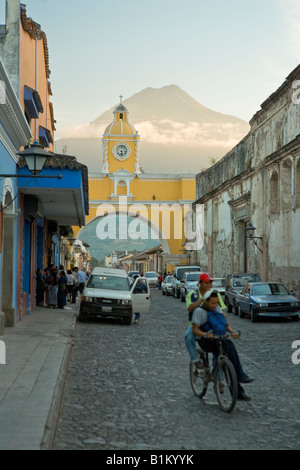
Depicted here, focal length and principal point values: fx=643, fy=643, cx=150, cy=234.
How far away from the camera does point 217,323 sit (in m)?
7.33

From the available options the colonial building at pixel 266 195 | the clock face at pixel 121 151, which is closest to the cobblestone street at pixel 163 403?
the colonial building at pixel 266 195

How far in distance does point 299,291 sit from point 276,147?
23.7 ft

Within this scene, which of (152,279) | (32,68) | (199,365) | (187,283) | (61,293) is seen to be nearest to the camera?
(199,365)

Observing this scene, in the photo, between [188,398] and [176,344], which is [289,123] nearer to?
[176,344]

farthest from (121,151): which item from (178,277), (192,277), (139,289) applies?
Result: (139,289)

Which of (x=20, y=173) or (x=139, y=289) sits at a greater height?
(x=20, y=173)

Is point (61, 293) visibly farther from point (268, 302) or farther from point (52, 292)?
point (268, 302)

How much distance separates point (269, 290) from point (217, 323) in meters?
13.3

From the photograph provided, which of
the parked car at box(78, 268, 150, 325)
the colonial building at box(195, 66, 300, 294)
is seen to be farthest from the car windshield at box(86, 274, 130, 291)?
the colonial building at box(195, 66, 300, 294)

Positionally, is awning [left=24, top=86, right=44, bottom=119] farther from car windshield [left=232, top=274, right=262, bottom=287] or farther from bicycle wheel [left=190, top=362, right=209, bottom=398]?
bicycle wheel [left=190, top=362, right=209, bottom=398]

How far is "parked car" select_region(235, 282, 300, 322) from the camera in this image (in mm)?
19016

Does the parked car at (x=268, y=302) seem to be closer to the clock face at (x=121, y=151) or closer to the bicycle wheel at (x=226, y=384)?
the bicycle wheel at (x=226, y=384)

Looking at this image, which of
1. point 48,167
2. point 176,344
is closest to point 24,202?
point 48,167

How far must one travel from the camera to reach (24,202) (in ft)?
59.3
